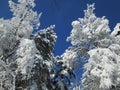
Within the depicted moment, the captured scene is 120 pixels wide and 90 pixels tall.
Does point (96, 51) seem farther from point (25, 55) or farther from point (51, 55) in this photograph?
point (25, 55)

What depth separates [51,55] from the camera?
20.3 metres

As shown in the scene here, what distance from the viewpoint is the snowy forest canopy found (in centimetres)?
1617

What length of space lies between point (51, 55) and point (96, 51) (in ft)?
11.2

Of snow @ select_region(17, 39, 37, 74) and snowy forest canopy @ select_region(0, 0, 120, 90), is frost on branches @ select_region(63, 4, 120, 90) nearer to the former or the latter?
snowy forest canopy @ select_region(0, 0, 120, 90)

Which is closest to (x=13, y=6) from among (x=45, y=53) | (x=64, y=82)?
(x=45, y=53)

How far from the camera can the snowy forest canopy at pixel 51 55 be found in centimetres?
1617

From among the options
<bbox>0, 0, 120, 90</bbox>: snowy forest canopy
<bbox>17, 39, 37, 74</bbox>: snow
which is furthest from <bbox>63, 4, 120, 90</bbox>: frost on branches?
<bbox>17, 39, 37, 74</bbox>: snow

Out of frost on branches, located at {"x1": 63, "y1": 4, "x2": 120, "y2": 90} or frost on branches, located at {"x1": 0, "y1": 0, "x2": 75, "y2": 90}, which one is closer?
frost on branches, located at {"x1": 0, "y1": 0, "x2": 75, "y2": 90}

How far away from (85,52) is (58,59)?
2.60 m

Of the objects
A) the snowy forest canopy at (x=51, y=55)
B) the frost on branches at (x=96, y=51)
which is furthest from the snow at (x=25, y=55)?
the frost on branches at (x=96, y=51)

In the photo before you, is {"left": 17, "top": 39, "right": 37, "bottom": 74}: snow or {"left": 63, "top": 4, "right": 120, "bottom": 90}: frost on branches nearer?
{"left": 17, "top": 39, "right": 37, "bottom": 74}: snow

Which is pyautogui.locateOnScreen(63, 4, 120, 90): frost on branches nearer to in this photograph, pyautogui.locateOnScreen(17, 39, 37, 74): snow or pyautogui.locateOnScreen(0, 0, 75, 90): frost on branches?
pyautogui.locateOnScreen(0, 0, 75, 90): frost on branches

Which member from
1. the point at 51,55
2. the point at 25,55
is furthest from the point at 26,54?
the point at 51,55

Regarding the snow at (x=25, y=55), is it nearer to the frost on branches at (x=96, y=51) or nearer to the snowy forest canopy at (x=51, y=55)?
the snowy forest canopy at (x=51, y=55)
